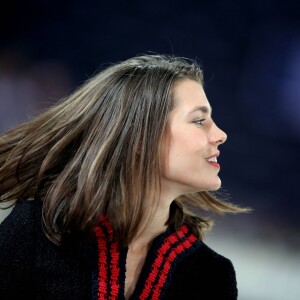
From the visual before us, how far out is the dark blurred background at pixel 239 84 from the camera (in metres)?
2.22

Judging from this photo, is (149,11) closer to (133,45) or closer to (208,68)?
(133,45)

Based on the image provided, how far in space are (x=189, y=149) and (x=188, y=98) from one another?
0.44ft

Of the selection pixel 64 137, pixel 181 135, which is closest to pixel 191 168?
pixel 181 135

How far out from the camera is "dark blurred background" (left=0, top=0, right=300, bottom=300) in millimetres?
2219

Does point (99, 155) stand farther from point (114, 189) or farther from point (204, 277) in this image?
point (204, 277)

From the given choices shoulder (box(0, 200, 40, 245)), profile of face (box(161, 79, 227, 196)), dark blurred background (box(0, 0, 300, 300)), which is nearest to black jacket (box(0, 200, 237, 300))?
shoulder (box(0, 200, 40, 245))

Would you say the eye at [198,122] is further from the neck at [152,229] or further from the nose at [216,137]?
the neck at [152,229]

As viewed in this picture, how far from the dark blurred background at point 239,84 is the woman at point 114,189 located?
924 millimetres

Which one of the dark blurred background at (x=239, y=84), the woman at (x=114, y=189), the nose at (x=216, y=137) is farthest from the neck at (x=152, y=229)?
the dark blurred background at (x=239, y=84)

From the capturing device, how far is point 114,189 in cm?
121

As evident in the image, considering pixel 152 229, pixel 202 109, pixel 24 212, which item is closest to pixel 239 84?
pixel 202 109

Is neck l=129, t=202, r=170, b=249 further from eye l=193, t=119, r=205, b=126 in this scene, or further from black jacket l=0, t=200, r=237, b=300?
eye l=193, t=119, r=205, b=126

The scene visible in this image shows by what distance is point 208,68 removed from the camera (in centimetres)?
231

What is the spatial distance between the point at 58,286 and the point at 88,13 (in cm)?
153
